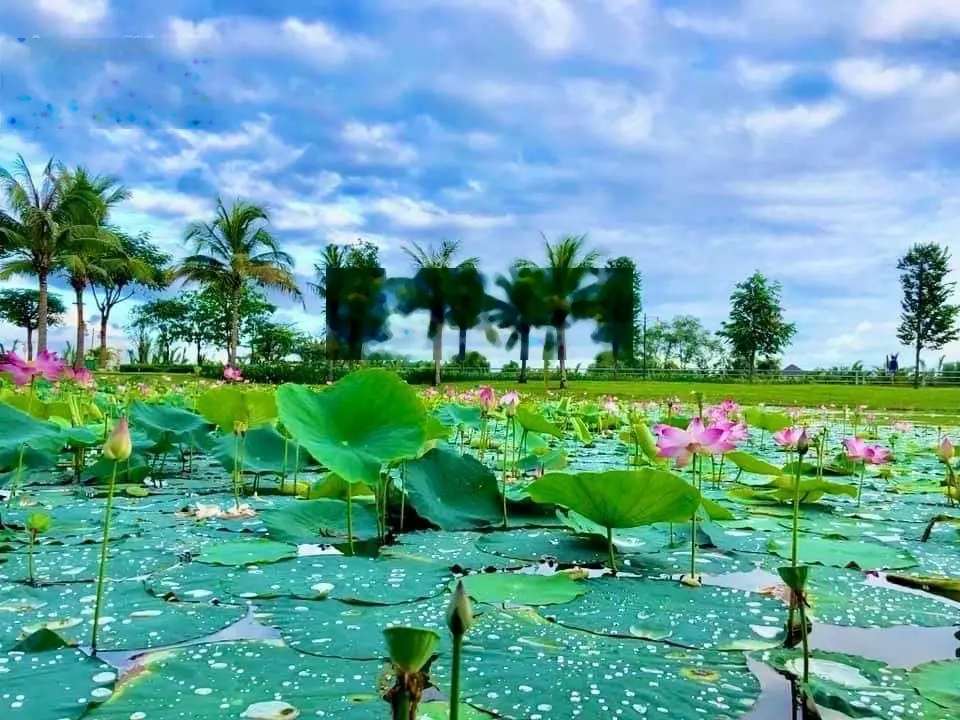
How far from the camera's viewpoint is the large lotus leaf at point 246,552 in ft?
3.85

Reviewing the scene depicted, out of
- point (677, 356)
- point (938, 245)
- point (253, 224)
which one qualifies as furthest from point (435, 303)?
point (677, 356)

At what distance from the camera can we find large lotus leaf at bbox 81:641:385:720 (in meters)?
0.66

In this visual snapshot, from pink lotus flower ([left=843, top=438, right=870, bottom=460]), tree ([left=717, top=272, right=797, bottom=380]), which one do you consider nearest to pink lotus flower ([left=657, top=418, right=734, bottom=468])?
pink lotus flower ([left=843, top=438, right=870, bottom=460])

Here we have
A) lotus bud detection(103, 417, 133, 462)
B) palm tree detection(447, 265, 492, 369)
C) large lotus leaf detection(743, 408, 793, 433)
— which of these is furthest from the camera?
palm tree detection(447, 265, 492, 369)

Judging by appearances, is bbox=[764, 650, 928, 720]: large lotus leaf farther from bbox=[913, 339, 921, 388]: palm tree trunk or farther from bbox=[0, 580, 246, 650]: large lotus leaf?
bbox=[913, 339, 921, 388]: palm tree trunk

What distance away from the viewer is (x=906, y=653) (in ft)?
2.79

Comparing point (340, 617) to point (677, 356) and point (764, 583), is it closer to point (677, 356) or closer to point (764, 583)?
point (764, 583)

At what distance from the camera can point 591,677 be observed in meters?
0.74

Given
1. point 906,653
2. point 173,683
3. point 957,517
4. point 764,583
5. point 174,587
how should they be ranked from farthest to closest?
point 957,517
point 764,583
point 174,587
point 906,653
point 173,683

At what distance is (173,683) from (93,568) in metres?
0.53

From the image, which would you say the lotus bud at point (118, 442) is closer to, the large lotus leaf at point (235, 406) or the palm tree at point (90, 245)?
the large lotus leaf at point (235, 406)

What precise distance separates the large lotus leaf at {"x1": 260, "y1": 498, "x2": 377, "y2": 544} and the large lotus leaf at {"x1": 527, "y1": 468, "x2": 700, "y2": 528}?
1.52ft

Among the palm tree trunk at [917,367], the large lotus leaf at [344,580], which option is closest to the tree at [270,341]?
the palm tree trunk at [917,367]

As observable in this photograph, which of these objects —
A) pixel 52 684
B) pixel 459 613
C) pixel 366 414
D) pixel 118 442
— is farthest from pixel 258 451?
pixel 459 613
